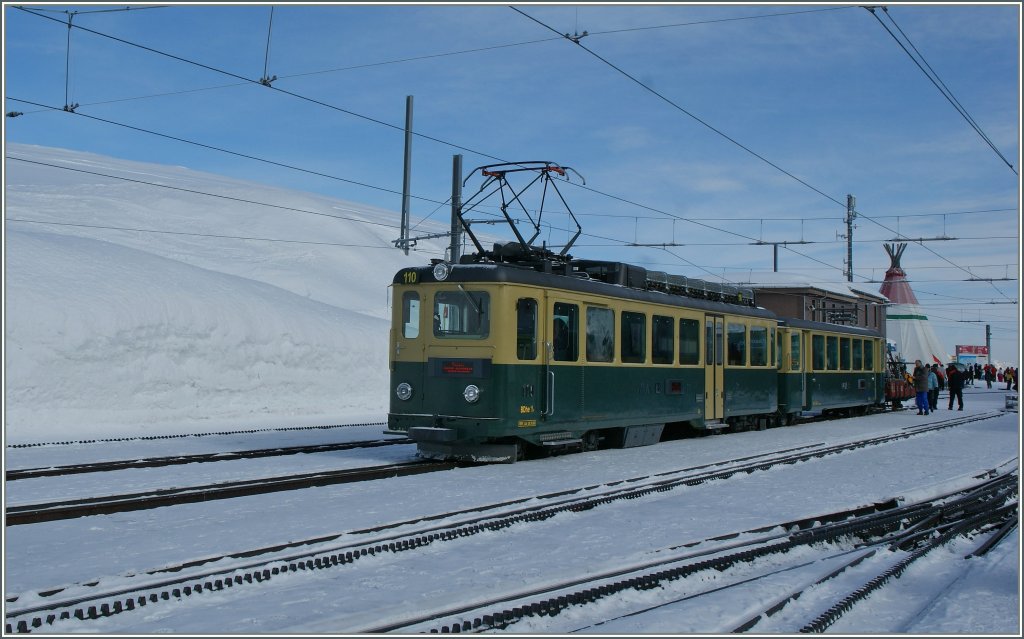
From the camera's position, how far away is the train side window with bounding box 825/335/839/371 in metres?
26.7

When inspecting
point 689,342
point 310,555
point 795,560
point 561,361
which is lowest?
point 795,560

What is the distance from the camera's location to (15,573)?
690 cm

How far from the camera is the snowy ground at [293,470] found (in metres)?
6.36

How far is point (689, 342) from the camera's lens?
18672mm

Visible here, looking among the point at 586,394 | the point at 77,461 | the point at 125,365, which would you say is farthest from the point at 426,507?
the point at 125,365

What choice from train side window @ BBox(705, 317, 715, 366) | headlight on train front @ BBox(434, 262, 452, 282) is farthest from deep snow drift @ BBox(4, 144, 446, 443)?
train side window @ BBox(705, 317, 715, 366)

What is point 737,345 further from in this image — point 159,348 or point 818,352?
point 159,348

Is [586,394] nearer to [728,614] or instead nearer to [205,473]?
[205,473]

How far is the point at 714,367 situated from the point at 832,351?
8811 millimetres

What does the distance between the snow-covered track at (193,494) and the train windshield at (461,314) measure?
78.3 inches

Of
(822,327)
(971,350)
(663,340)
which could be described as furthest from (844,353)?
(971,350)

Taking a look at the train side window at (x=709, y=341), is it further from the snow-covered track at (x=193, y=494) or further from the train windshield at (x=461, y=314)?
the snow-covered track at (x=193, y=494)

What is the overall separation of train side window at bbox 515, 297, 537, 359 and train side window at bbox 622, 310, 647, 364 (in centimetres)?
255

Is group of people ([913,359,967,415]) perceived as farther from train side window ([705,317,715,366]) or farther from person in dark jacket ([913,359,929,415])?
train side window ([705,317,715,366])
